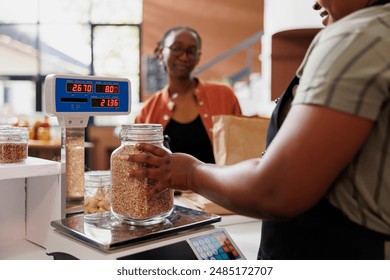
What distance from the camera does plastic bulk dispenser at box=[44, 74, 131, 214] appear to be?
0.97 meters

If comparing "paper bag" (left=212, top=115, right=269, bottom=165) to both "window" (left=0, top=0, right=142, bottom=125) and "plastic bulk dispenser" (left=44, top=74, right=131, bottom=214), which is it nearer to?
"plastic bulk dispenser" (left=44, top=74, right=131, bottom=214)

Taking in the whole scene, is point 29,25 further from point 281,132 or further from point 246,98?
point 281,132

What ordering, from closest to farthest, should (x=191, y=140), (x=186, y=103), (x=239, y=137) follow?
(x=239, y=137) < (x=191, y=140) < (x=186, y=103)

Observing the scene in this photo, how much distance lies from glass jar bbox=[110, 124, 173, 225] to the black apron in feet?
0.87

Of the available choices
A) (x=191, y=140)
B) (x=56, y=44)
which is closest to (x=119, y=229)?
(x=191, y=140)

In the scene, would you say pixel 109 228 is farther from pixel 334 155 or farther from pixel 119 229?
pixel 334 155

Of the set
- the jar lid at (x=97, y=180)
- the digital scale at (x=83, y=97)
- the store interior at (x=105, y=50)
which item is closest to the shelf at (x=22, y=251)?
the jar lid at (x=97, y=180)

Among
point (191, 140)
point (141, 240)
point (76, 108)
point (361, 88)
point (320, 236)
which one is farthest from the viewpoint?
point (191, 140)

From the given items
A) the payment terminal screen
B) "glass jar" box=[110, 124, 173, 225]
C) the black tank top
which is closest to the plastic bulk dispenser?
"glass jar" box=[110, 124, 173, 225]

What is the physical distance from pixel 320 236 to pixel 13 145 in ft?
2.74

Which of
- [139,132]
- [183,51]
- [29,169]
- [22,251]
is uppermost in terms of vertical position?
[183,51]

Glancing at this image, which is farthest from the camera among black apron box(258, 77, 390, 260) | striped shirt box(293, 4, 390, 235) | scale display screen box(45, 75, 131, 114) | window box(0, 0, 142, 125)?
window box(0, 0, 142, 125)

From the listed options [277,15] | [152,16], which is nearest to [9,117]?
[152,16]

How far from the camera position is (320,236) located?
71 cm
